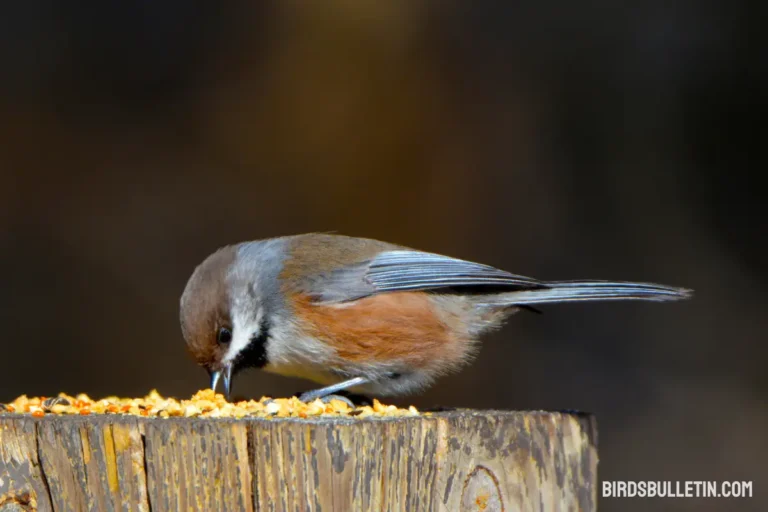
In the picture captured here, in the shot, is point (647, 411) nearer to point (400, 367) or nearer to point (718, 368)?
point (718, 368)

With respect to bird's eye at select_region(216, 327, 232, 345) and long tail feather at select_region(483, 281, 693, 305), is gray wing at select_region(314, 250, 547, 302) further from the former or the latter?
bird's eye at select_region(216, 327, 232, 345)

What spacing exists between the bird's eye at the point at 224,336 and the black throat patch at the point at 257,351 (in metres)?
0.09

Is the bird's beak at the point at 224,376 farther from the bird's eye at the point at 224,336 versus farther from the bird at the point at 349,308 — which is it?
the bird's eye at the point at 224,336

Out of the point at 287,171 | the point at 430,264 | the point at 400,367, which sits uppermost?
the point at 287,171

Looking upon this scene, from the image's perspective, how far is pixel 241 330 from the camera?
12.9 ft

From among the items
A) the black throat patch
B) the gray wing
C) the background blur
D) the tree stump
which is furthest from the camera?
the background blur

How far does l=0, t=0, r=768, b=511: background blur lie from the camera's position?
7535mm

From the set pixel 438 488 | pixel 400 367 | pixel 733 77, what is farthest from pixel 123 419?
pixel 733 77

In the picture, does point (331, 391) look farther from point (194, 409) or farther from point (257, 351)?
point (194, 409)

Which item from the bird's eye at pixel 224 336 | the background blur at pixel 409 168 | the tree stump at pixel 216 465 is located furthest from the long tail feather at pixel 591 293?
the background blur at pixel 409 168

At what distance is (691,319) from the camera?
24.7 feet

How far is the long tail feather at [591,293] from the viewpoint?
394 centimetres

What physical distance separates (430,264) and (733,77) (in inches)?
192

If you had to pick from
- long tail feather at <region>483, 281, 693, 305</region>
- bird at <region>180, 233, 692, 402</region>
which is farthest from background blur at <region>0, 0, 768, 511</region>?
bird at <region>180, 233, 692, 402</region>
